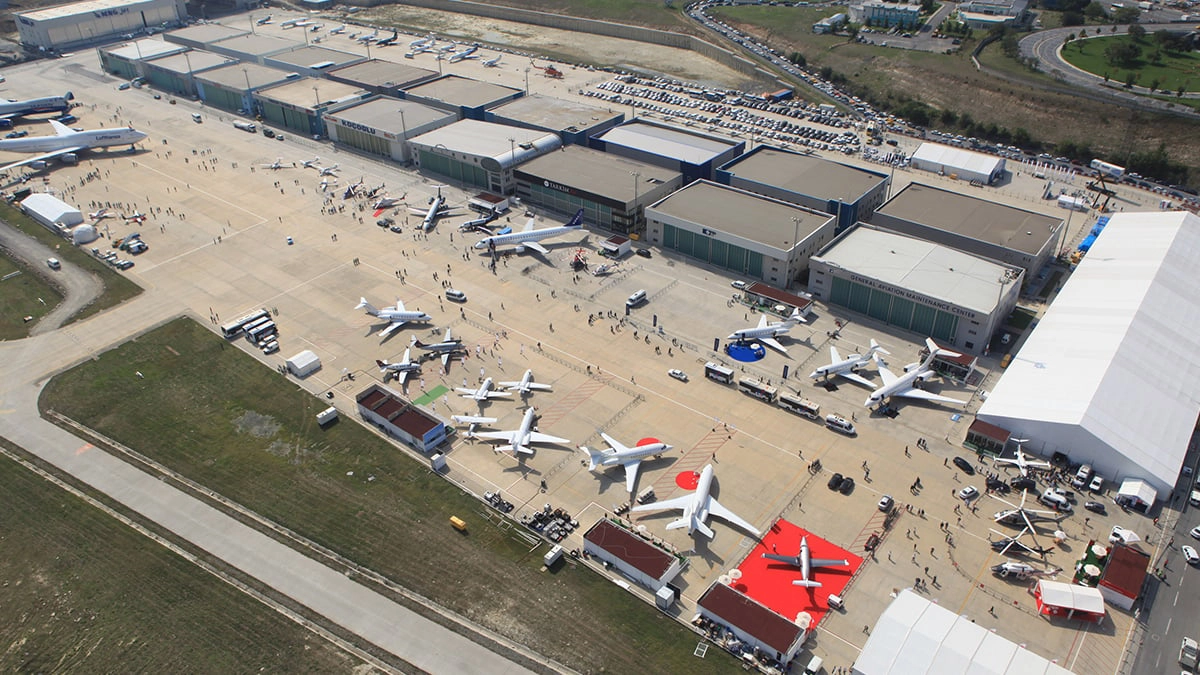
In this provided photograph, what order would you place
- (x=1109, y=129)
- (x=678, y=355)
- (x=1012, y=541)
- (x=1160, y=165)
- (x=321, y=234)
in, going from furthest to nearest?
(x=1109, y=129)
(x=1160, y=165)
(x=321, y=234)
(x=678, y=355)
(x=1012, y=541)

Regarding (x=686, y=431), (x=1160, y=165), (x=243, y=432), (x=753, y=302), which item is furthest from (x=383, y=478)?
(x=1160, y=165)

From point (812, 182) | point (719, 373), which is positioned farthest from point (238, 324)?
point (812, 182)

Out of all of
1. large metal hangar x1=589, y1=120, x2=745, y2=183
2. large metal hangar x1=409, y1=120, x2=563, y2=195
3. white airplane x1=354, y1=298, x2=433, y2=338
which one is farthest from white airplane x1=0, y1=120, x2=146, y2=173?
large metal hangar x1=589, y1=120, x2=745, y2=183

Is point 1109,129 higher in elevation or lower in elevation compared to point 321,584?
higher

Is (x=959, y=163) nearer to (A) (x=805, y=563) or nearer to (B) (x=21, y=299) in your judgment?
(A) (x=805, y=563)

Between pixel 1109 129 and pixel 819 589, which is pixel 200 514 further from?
pixel 1109 129
